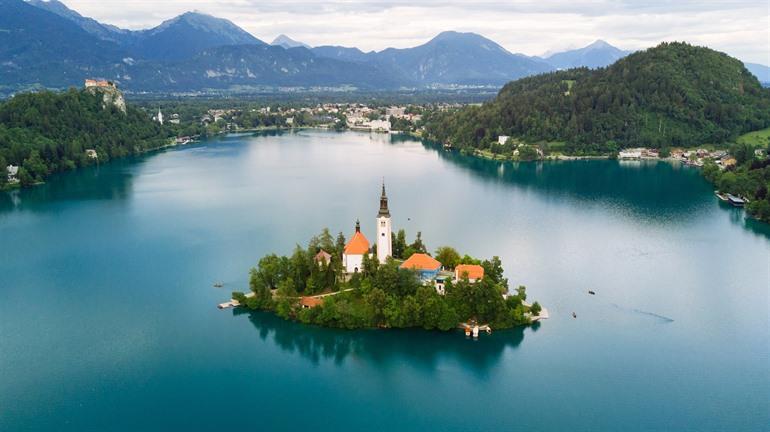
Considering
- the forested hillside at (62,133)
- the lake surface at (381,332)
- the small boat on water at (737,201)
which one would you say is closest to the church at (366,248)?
the lake surface at (381,332)

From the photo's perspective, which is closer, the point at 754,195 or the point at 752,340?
the point at 752,340

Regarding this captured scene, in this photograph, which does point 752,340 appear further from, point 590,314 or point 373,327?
point 373,327

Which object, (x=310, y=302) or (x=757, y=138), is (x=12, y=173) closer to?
(x=310, y=302)

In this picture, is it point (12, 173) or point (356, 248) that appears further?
point (12, 173)

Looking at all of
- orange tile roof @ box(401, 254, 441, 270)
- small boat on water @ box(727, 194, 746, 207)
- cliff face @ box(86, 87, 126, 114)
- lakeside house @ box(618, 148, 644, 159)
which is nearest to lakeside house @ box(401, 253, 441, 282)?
orange tile roof @ box(401, 254, 441, 270)

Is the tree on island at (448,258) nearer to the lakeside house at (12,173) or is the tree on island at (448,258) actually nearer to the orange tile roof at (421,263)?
the orange tile roof at (421,263)

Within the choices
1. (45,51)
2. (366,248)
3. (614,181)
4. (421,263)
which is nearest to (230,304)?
(366,248)

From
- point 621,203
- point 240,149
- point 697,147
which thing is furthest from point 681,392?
point 240,149
